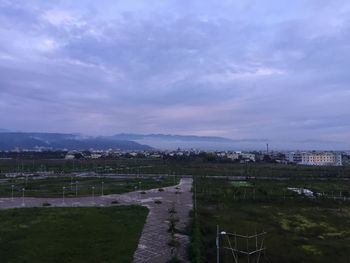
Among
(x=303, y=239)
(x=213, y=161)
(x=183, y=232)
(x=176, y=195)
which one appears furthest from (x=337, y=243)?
(x=213, y=161)

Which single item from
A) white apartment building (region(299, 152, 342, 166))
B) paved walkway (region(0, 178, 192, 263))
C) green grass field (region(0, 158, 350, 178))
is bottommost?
paved walkway (region(0, 178, 192, 263))

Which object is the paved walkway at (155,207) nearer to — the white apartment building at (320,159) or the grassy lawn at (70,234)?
the grassy lawn at (70,234)

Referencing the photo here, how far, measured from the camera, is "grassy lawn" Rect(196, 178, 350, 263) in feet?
77.1

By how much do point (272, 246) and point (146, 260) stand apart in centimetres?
753

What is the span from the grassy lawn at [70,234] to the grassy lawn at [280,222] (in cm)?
465

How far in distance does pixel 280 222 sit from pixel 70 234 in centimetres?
1519

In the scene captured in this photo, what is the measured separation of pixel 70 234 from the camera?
87.7 feet

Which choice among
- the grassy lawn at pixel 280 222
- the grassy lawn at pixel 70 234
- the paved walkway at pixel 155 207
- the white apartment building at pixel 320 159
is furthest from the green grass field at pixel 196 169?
the grassy lawn at pixel 70 234

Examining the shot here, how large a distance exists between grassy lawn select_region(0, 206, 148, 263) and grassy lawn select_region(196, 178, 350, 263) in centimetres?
465

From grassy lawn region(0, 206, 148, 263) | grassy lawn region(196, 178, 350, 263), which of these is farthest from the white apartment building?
grassy lawn region(0, 206, 148, 263)

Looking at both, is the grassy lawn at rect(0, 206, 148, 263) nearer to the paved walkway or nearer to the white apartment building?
the paved walkway

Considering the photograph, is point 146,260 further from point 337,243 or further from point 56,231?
point 337,243

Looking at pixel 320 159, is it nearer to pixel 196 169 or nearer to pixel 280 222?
pixel 196 169

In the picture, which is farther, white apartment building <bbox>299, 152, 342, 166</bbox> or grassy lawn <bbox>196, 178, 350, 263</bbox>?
white apartment building <bbox>299, 152, 342, 166</bbox>
